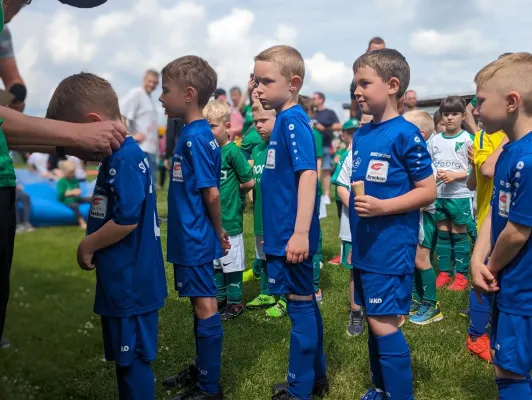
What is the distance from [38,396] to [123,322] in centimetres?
46

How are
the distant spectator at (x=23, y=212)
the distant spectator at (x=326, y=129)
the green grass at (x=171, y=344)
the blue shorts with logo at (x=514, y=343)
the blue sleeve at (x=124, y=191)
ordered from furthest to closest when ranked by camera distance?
the distant spectator at (x=326, y=129), the blue sleeve at (x=124, y=191), the blue shorts with logo at (x=514, y=343), the distant spectator at (x=23, y=212), the green grass at (x=171, y=344)

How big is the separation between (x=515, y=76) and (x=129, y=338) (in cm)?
200

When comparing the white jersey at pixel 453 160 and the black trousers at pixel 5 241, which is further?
the white jersey at pixel 453 160

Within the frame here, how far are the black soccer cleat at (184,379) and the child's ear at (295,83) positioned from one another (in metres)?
Answer: 1.75

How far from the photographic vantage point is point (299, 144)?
9.65 ft

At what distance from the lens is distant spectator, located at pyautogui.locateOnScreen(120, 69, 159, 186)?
28.8ft

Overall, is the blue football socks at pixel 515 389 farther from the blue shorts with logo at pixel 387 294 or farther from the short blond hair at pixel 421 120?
the short blond hair at pixel 421 120

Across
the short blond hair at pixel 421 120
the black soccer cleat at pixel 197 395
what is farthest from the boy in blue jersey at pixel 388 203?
the short blond hair at pixel 421 120

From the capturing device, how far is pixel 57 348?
6.50ft

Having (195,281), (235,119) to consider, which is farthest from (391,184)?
(235,119)

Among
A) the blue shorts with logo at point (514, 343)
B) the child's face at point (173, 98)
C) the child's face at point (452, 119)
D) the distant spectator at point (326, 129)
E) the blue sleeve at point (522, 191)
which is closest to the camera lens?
the blue sleeve at point (522, 191)

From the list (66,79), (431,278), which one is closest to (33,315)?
(66,79)

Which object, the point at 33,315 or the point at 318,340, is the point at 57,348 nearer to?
the point at 33,315

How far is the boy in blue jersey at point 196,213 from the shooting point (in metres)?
3.13
